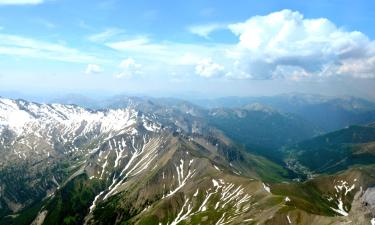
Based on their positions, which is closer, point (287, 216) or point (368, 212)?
point (368, 212)

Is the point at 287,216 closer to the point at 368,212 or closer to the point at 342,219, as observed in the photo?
the point at 342,219

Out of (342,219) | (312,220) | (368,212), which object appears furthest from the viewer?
(312,220)

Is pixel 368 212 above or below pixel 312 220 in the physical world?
above

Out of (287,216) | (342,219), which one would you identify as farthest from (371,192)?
(287,216)

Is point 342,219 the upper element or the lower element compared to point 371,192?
lower

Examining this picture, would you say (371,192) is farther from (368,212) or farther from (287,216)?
(287,216)

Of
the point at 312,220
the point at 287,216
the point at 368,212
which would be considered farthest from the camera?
the point at 287,216

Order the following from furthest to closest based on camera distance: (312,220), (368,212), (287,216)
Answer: (287,216) < (312,220) < (368,212)

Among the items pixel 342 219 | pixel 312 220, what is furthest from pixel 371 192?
pixel 312 220

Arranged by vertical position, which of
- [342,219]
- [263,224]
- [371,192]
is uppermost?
[371,192]
